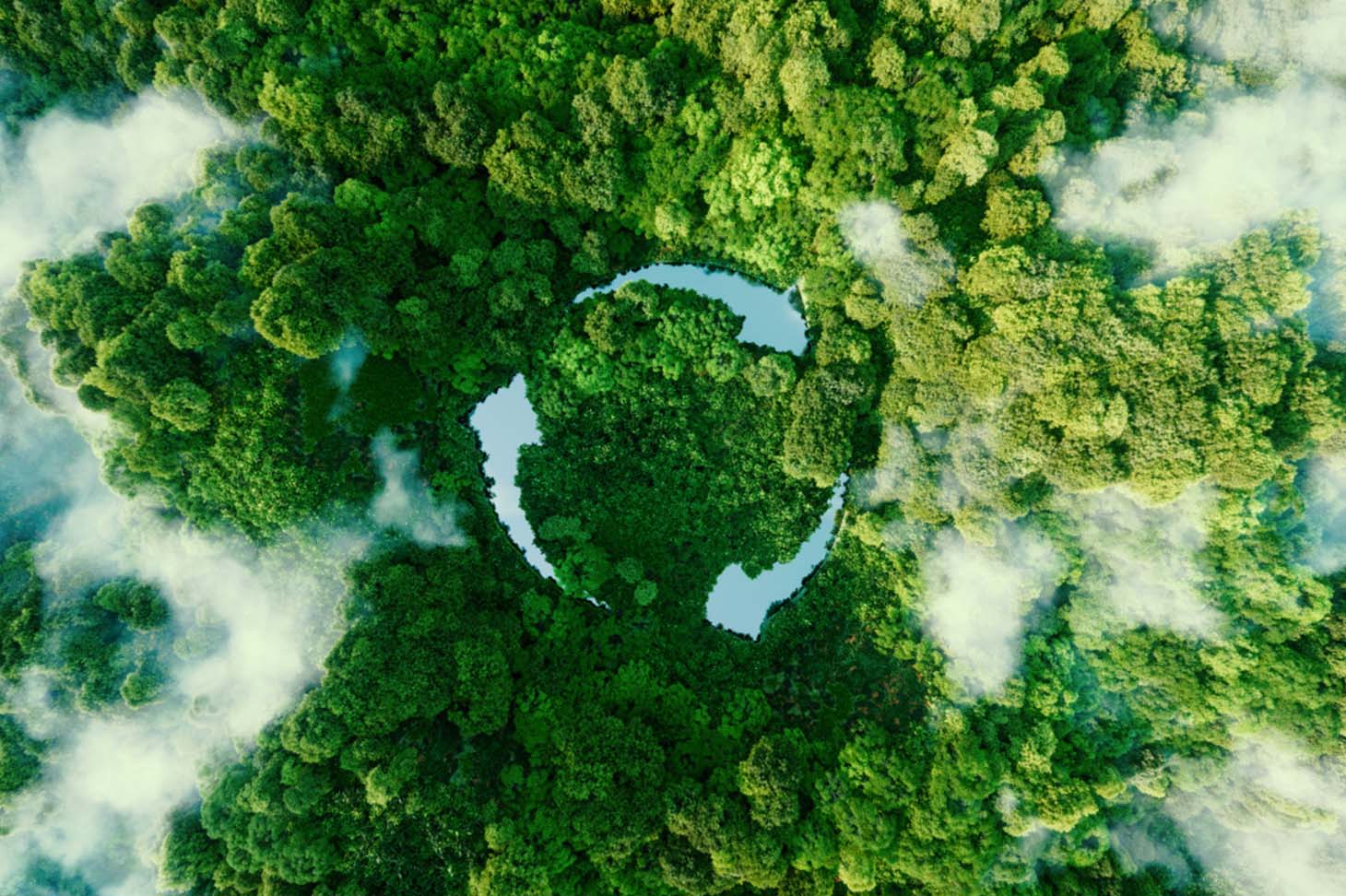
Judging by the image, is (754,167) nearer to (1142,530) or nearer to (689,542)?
(689,542)

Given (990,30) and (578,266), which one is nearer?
(990,30)

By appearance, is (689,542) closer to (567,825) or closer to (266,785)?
(567,825)

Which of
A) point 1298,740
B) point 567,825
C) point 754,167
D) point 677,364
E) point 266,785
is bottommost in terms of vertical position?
point 266,785

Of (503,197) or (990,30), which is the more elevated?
(990,30)

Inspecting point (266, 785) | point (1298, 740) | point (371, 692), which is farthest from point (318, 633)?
point (1298, 740)

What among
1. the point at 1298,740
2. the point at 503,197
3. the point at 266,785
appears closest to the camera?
the point at 266,785

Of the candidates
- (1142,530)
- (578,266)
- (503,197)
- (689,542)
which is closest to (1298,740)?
(1142,530)

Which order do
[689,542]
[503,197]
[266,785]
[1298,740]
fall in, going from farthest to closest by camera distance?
[689,542] < [503,197] < [1298,740] < [266,785]
